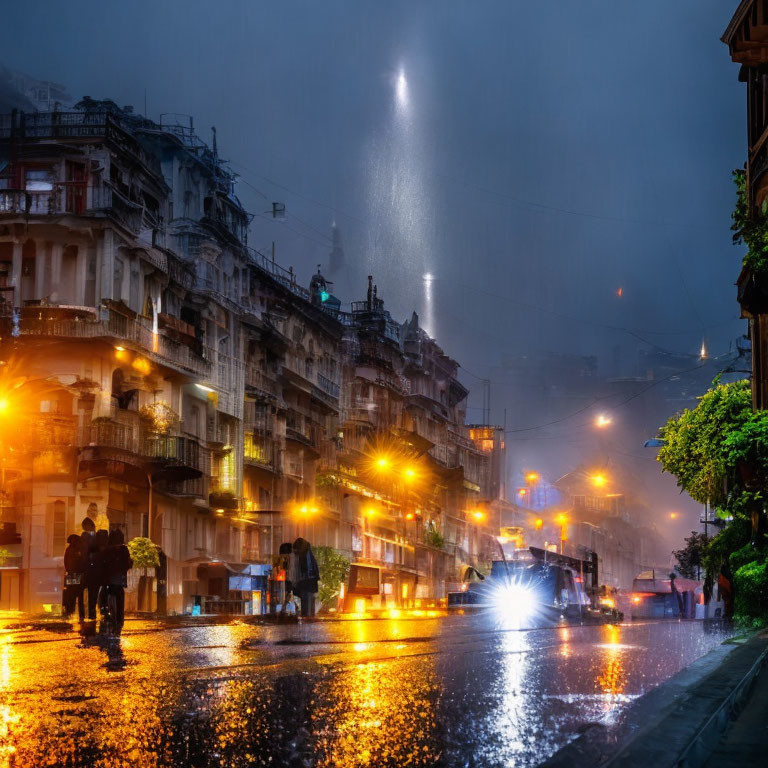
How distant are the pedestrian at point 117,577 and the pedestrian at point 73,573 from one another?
7.99 ft

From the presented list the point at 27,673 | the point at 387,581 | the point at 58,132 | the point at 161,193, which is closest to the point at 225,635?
the point at 27,673

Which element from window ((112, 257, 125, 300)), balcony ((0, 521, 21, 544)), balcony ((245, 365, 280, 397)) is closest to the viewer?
balcony ((0, 521, 21, 544))

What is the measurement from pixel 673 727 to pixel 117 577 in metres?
15.1

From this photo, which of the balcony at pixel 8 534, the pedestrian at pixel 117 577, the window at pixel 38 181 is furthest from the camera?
the window at pixel 38 181

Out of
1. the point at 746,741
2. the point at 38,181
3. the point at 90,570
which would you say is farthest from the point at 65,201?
the point at 746,741

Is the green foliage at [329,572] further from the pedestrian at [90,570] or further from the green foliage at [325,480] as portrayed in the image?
the pedestrian at [90,570]

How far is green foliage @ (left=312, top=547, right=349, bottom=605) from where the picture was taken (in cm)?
5609

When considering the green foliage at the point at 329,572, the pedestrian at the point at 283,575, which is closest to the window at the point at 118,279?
the pedestrian at the point at 283,575

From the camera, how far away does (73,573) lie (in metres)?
24.3

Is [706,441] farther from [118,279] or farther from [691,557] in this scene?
[691,557]

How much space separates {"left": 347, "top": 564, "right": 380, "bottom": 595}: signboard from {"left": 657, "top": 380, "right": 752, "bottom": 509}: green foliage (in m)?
37.3

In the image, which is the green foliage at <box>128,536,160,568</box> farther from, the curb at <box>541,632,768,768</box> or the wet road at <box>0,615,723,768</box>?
the curb at <box>541,632,768,768</box>

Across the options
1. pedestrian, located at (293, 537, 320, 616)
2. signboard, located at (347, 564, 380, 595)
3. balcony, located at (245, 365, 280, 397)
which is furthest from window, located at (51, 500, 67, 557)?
signboard, located at (347, 564, 380, 595)

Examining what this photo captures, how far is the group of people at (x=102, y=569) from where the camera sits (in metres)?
19.3
